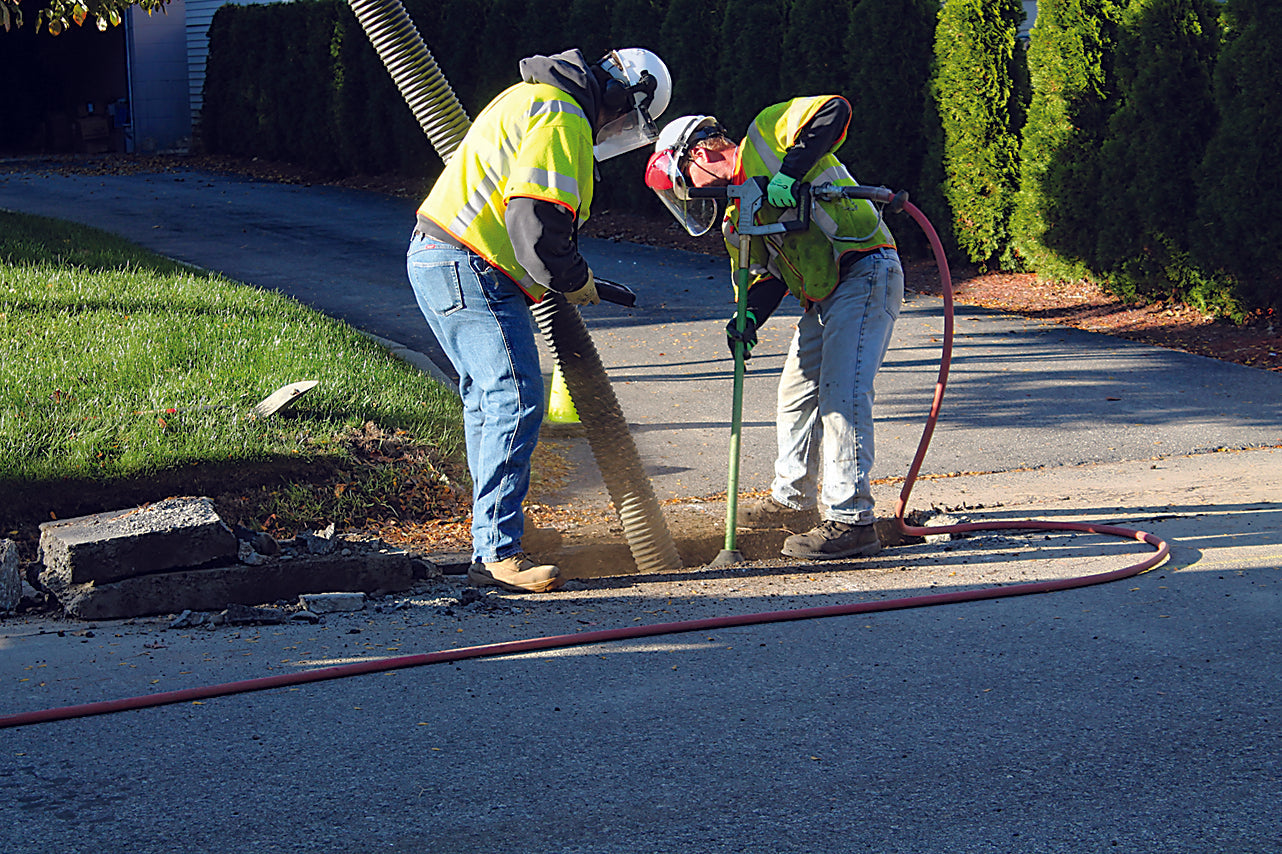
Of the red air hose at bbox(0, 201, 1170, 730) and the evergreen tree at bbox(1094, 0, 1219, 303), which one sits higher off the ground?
the evergreen tree at bbox(1094, 0, 1219, 303)

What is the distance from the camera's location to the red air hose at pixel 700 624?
3451mm

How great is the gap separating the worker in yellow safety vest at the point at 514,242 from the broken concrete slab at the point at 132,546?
37.5 inches

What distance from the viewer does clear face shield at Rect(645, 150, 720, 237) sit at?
496 centimetres

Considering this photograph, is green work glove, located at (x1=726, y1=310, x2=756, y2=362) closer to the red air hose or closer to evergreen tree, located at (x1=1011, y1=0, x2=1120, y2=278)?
the red air hose

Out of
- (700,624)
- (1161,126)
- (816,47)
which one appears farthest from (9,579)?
(816,47)

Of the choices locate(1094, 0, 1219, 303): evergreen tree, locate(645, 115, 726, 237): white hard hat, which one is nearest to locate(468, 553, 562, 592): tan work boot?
locate(645, 115, 726, 237): white hard hat

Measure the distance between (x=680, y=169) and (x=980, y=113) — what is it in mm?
8248

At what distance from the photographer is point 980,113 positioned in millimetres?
12281

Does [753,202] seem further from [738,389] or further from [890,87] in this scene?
[890,87]

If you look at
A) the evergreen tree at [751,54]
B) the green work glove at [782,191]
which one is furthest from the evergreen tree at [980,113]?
the green work glove at [782,191]

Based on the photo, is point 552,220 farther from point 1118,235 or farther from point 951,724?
point 1118,235

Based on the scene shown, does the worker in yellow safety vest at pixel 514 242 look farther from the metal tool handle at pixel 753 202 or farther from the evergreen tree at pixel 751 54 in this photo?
the evergreen tree at pixel 751 54

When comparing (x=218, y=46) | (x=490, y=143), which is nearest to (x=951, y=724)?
(x=490, y=143)

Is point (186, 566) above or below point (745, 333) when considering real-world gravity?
below
